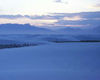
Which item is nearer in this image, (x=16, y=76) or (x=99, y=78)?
(x=99, y=78)

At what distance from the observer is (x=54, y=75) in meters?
13.7

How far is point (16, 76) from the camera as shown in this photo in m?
13.4

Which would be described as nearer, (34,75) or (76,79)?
(76,79)

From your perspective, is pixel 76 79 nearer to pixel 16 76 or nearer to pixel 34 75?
pixel 34 75

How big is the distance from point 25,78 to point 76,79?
8.74 feet

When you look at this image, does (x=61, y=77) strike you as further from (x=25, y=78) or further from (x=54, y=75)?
(x=25, y=78)

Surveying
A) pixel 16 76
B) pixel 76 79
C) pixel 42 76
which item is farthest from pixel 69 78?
pixel 16 76

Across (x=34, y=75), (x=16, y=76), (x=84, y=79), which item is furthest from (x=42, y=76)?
(x=84, y=79)

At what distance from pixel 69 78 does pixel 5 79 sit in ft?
11.0

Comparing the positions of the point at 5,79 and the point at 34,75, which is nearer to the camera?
the point at 5,79

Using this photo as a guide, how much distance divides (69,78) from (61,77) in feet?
1.68

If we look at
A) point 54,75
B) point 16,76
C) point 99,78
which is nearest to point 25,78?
point 16,76

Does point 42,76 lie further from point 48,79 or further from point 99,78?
point 99,78

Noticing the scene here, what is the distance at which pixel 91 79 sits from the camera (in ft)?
40.3
